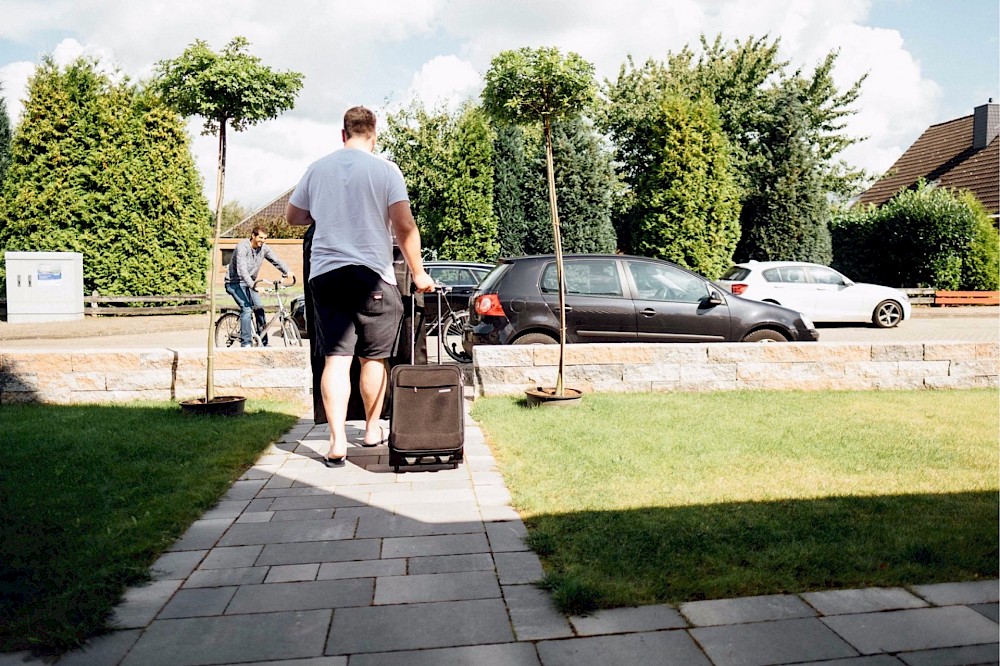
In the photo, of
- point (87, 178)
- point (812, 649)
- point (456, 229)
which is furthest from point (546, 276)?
point (87, 178)

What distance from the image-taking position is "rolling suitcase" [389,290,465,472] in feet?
15.4

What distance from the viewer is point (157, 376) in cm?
712

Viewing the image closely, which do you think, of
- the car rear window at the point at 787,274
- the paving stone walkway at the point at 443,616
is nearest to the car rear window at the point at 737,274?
the car rear window at the point at 787,274

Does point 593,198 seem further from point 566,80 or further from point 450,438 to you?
point 450,438

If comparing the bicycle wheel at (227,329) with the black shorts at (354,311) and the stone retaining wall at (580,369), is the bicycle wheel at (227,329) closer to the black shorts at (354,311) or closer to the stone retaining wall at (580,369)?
the stone retaining wall at (580,369)

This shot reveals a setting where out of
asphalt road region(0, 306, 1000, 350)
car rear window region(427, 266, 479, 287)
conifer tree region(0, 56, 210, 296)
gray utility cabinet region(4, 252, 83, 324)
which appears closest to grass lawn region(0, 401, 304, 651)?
car rear window region(427, 266, 479, 287)

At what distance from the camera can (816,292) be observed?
664 inches

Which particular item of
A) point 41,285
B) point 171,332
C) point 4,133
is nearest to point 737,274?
point 171,332

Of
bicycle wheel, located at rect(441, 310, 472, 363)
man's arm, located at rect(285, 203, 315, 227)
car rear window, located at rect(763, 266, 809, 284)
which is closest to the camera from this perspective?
man's arm, located at rect(285, 203, 315, 227)

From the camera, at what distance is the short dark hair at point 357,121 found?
4793mm

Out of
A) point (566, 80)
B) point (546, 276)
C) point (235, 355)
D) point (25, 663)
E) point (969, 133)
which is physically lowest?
point (25, 663)

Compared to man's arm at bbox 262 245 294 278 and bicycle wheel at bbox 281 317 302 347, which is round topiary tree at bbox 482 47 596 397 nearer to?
man's arm at bbox 262 245 294 278

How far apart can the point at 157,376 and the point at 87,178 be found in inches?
592

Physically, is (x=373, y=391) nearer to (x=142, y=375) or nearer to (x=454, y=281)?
(x=142, y=375)
